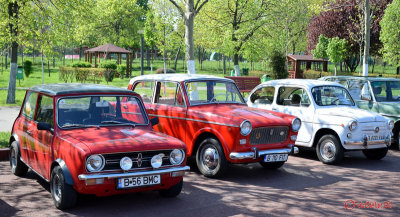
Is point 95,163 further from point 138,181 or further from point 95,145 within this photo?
point 138,181

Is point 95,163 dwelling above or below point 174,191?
above

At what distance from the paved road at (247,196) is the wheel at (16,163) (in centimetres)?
11

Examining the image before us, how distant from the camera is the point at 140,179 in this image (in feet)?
18.7

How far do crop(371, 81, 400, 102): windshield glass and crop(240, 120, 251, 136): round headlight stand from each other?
5786mm

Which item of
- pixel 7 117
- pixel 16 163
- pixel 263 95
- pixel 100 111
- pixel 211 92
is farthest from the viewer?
pixel 7 117

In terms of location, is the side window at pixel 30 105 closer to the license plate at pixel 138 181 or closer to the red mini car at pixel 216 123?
the license plate at pixel 138 181

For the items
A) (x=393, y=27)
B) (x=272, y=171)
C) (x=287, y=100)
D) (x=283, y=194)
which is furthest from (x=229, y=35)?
(x=283, y=194)

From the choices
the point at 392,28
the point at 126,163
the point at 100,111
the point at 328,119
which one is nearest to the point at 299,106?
the point at 328,119

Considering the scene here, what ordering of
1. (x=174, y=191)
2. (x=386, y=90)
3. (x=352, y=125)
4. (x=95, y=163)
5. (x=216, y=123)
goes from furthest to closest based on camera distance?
1. (x=386, y=90)
2. (x=352, y=125)
3. (x=216, y=123)
4. (x=174, y=191)
5. (x=95, y=163)

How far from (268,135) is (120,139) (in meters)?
3.21

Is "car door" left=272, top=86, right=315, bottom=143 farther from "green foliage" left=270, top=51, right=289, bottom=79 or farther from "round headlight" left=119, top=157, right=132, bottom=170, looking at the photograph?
"green foliage" left=270, top=51, right=289, bottom=79

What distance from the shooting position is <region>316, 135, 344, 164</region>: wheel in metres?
9.40

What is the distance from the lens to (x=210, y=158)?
314 inches

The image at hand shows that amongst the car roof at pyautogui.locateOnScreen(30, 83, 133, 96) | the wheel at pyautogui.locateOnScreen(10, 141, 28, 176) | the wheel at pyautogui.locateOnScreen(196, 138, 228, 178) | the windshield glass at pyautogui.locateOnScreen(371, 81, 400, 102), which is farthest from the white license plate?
the windshield glass at pyautogui.locateOnScreen(371, 81, 400, 102)
